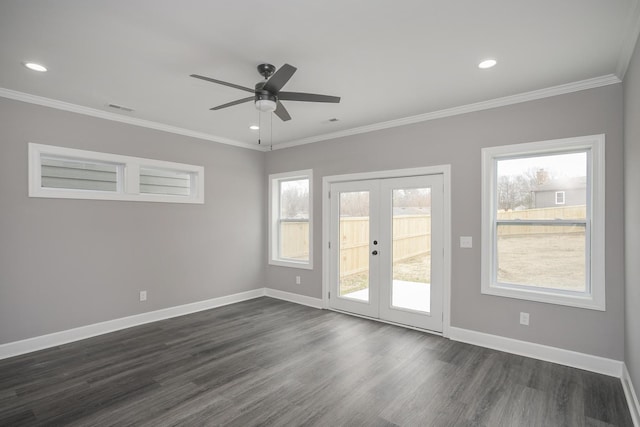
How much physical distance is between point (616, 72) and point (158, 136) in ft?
17.4

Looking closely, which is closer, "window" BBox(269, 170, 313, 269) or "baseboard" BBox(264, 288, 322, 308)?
"baseboard" BBox(264, 288, 322, 308)

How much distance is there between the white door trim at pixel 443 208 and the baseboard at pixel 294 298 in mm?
166

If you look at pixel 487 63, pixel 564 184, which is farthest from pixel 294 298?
pixel 487 63

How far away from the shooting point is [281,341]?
3.87m

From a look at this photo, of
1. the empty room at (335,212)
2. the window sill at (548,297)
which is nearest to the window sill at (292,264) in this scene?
the empty room at (335,212)

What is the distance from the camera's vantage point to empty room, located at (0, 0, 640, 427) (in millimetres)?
2369

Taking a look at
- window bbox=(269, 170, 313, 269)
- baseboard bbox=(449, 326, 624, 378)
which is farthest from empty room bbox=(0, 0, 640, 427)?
window bbox=(269, 170, 313, 269)

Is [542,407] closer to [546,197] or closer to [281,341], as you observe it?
[546,197]

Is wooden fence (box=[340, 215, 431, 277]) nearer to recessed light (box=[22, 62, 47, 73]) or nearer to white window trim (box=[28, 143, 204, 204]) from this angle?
white window trim (box=[28, 143, 204, 204])

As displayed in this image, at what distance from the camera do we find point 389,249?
453cm

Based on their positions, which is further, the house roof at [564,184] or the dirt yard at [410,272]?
the dirt yard at [410,272]

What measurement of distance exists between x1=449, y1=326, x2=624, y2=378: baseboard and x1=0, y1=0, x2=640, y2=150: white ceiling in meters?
2.66

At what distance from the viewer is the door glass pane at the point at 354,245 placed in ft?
15.8

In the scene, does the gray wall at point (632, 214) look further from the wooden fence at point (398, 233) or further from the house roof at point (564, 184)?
the wooden fence at point (398, 233)
